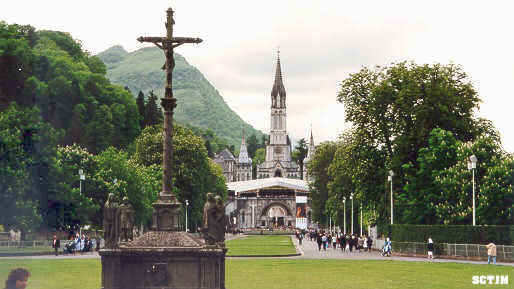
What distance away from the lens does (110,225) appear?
26469 millimetres

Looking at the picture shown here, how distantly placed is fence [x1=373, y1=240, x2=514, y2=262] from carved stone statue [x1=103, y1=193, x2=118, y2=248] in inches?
1106

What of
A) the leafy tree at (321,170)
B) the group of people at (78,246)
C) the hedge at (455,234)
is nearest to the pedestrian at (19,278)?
the hedge at (455,234)

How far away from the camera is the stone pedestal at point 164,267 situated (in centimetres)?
2380

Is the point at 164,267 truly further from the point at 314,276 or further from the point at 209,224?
the point at 314,276

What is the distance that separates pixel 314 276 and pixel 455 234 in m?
20.1

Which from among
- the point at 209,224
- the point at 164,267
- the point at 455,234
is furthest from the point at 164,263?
the point at 455,234

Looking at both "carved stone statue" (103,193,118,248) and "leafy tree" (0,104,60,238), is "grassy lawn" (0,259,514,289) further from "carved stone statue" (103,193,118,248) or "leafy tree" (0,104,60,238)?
"leafy tree" (0,104,60,238)

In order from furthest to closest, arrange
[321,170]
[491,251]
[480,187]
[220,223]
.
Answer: [321,170] < [480,187] < [491,251] < [220,223]

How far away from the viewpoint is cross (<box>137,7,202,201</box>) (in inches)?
1000

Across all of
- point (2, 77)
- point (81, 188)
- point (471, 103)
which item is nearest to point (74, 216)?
point (81, 188)

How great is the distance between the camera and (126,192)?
7181cm

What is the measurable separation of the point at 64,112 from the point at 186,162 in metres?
16.5

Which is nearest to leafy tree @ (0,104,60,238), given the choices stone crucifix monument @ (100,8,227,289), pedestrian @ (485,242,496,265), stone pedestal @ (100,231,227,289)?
stone crucifix monument @ (100,8,227,289)

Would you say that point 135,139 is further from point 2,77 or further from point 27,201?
point 27,201
